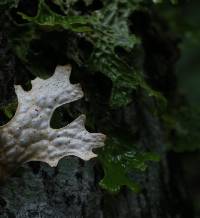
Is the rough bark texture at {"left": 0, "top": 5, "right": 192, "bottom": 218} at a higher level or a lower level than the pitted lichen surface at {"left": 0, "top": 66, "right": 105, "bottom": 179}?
lower

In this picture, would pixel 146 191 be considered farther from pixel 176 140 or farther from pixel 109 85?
pixel 176 140

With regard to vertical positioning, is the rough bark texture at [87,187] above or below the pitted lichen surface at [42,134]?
below

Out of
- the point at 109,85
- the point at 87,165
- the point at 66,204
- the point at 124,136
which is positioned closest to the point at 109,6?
the point at 109,85
